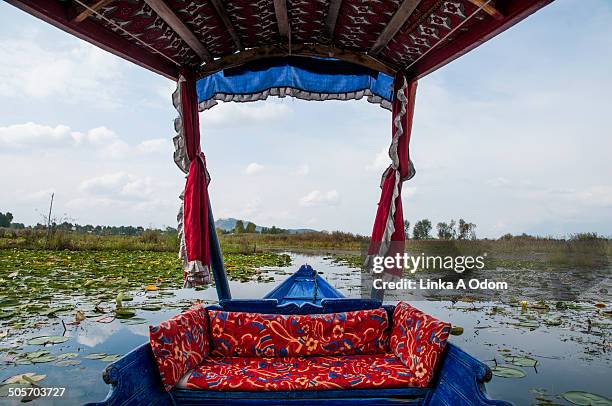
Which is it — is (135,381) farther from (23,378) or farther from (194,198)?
(194,198)

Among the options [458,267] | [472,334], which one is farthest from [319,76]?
[458,267]

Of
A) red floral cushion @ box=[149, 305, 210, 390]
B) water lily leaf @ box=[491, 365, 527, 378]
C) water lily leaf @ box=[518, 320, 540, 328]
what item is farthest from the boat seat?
water lily leaf @ box=[518, 320, 540, 328]

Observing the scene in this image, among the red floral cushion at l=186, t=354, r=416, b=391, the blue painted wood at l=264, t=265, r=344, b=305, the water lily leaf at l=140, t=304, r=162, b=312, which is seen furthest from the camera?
the water lily leaf at l=140, t=304, r=162, b=312

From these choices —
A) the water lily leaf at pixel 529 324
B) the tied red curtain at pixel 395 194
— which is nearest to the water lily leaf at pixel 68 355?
the tied red curtain at pixel 395 194

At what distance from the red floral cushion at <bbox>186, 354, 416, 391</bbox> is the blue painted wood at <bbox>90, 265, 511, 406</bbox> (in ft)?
0.09

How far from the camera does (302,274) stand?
12.2ft

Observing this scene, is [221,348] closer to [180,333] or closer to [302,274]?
[180,333]

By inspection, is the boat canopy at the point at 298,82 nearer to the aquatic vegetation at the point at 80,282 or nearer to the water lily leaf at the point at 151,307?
the water lily leaf at the point at 151,307

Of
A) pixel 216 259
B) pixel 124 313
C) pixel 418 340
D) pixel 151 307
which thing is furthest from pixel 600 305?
pixel 124 313

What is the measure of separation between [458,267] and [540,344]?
20.7 feet

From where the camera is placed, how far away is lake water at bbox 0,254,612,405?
8.54 ft

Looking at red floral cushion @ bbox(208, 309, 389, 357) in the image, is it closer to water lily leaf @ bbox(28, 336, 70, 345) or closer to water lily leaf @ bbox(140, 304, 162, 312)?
water lily leaf @ bbox(28, 336, 70, 345)

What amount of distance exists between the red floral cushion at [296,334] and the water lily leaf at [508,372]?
44.2 inches

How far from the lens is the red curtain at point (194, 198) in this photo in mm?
2859
